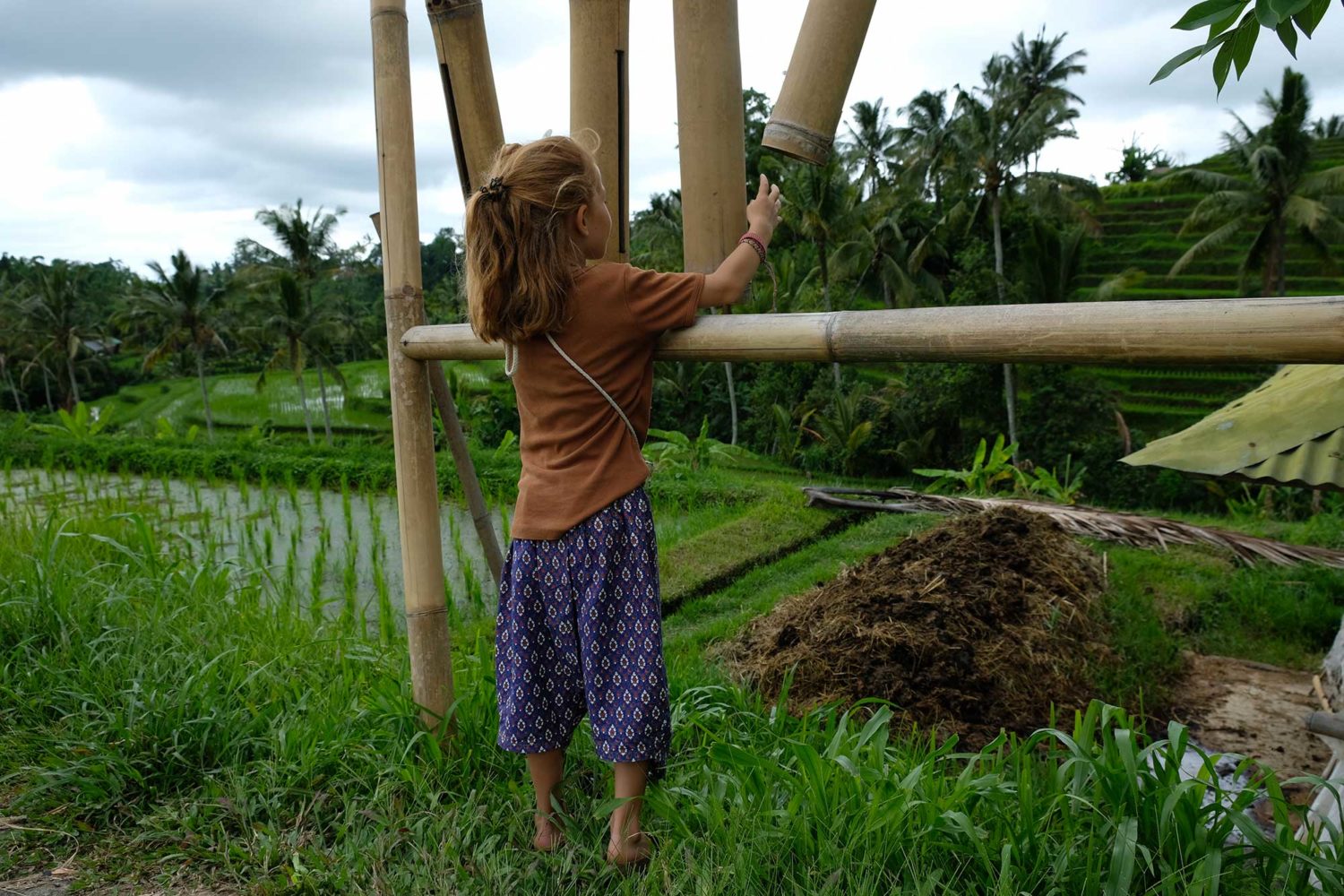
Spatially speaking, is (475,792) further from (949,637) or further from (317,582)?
(317,582)

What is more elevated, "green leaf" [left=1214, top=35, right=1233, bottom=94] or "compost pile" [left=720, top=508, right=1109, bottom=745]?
"green leaf" [left=1214, top=35, right=1233, bottom=94]

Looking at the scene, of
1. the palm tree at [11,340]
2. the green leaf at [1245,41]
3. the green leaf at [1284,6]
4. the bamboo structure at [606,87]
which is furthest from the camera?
the palm tree at [11,340]

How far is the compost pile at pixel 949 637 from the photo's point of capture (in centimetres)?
304

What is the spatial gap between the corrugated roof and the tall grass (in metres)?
0.81

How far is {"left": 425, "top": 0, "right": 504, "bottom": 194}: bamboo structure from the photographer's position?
192cm

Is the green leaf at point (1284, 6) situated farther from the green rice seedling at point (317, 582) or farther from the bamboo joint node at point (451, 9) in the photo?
the green rice seedling at point (317, 582)

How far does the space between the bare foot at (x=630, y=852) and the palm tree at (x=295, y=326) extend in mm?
19020

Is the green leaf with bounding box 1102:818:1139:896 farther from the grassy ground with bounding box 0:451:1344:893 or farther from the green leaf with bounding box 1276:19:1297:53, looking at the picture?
the green leaf with bounding box 1276:19:1297:53

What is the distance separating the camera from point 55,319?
85.8 ft

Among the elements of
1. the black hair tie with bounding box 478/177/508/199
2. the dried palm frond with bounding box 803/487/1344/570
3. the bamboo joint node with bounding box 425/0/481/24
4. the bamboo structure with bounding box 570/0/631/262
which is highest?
the bamboo joint node with bounding box 425/0/481/24

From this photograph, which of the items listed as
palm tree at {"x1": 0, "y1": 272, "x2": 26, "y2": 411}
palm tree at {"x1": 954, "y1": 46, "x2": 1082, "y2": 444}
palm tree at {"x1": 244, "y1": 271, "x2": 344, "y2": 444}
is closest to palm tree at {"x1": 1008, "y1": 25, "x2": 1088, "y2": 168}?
palm tree at {"x1": 954, "y1": 46, "x2": 1082, "y2": 444}

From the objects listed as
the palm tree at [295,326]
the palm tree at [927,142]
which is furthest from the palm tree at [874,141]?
the palm tree at [295,326]

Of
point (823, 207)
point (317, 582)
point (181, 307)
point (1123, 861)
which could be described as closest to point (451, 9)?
point (1123, 861)

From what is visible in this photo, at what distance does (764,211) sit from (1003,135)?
1882cm
